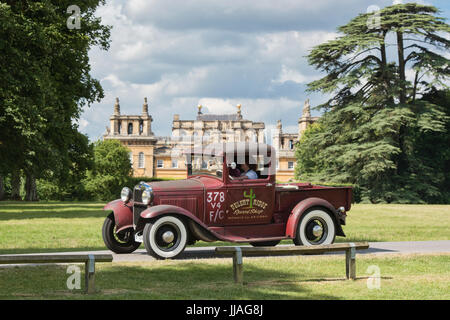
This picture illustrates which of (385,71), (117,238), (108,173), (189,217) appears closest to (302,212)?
(189,217)

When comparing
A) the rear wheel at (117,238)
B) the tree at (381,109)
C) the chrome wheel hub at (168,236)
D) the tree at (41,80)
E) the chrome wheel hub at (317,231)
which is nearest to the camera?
the chrome wheel hub at (168,236)

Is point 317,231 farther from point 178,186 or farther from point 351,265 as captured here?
point 351,265

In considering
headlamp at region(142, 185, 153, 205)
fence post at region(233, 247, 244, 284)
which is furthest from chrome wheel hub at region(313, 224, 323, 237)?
fence post at region(233, 247, 244, 284)

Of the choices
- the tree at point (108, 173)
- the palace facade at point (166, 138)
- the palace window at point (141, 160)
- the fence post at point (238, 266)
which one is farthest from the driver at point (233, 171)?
the palace window at point (141, 160)

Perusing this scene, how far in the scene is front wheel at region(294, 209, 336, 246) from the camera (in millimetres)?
13097

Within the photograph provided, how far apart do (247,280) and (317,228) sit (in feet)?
13.2

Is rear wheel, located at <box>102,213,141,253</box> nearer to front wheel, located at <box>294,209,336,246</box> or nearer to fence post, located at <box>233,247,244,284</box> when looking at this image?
Answer: front wheel, located at <box>294,209,336,246</box>

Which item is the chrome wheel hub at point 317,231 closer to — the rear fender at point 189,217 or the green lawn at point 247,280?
the green lawn at point 247,280

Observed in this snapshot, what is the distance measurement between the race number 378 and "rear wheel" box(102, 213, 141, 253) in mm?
1784

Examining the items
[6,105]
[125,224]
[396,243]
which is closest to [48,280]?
[125,224]

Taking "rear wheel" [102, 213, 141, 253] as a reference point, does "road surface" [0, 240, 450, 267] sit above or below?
below

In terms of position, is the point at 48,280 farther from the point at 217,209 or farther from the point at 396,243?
the point at 396,243

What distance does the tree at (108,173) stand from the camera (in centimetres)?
7981

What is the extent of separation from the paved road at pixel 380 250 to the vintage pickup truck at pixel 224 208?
37 cm
